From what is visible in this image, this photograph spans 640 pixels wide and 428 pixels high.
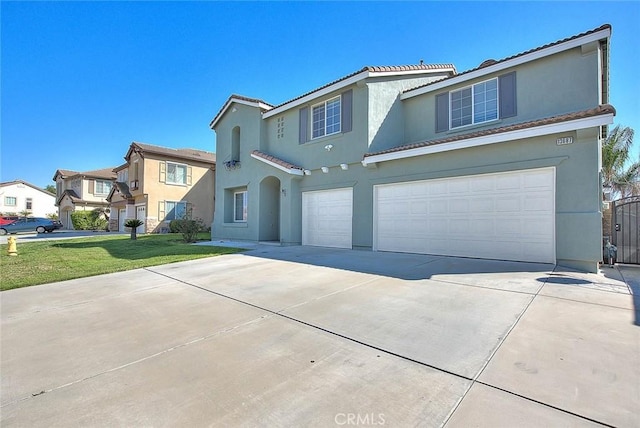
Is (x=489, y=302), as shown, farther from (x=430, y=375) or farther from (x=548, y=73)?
(x=548, y=73)

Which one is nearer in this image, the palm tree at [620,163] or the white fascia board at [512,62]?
the white fascia board at [512,62]

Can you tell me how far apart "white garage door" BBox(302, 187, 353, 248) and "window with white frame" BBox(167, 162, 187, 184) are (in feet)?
59.6

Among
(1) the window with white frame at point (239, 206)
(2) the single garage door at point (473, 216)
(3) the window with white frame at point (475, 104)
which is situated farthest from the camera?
(1) the window with white frame at point (239, 206)

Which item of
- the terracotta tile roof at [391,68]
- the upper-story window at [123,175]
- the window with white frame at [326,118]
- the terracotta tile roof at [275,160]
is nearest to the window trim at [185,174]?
the upper-story window at [123,175]

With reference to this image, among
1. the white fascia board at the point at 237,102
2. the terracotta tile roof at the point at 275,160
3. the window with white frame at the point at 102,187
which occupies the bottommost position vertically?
the terracotta tile roof at the point at 275,160

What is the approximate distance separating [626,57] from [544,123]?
22.5 ft

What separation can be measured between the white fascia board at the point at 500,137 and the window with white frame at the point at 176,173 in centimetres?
2183

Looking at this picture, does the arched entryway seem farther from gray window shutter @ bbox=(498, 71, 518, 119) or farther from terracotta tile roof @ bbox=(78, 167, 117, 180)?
terracotta tile roof @ bbox=(78, 167, 117, 180)

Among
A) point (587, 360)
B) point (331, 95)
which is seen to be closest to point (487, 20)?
point (331, 95)

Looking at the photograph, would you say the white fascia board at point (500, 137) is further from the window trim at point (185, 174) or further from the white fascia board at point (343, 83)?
the window trim at point (185, 174)

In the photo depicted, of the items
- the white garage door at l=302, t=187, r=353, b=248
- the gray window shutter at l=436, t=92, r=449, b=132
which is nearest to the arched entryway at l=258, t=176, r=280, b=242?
the white garage door at l=302, t=187, r=353, b=248

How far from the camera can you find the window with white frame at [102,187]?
3688cm

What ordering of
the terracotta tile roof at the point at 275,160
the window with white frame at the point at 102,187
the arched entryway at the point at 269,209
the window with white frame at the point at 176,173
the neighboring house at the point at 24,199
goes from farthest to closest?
the neighboring house at the point at 24,199, the window with white frame at the point at 102,187, the window with white frame at the point at 176,173, the arched entryway at the point at 269,209, the terracotta tile roof at the point at 275,160

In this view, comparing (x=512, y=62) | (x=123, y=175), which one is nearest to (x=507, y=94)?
(x=512, y=62)
